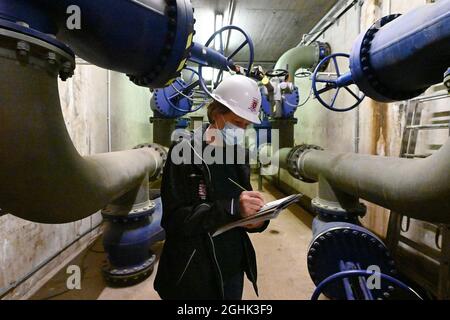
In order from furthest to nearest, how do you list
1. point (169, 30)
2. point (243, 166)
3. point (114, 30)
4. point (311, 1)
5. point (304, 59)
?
1. point (304, 59)
2. point (311, 1)
3. point (243, 166)
4. point (169, 30)
5. point (114, 30)

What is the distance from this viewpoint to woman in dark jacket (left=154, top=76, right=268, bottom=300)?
2.69 feet

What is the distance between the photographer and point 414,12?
0.84 meters

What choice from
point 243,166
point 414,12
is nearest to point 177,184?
point 243,166

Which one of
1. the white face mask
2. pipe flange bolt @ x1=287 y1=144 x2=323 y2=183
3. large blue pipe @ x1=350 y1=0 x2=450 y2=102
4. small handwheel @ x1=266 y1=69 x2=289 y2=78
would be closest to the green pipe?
small handwheel @ x1=266 y1=69 x2=289 y2=78

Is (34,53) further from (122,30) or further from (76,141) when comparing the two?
(76,141)

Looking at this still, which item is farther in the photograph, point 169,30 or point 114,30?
point 169,30

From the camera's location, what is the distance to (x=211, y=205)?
32.4 inches

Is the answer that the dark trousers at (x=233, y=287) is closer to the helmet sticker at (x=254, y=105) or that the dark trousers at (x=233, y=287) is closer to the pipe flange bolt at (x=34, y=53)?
the helmet sticker at (x=254, y=105)

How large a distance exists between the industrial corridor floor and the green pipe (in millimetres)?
2088

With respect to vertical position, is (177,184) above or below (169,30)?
below

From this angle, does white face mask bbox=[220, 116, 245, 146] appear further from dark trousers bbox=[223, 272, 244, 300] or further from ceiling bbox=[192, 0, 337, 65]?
ceiling bbox=[192, 0, 337, 65]

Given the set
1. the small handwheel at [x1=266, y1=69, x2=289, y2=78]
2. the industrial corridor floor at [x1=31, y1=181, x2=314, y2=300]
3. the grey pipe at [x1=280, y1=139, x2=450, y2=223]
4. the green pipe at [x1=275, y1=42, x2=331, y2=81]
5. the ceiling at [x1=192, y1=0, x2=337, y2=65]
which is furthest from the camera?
the green pipe at [x1=275, y1=42, x2=331, y2=81]

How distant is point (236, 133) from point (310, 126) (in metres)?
3.00

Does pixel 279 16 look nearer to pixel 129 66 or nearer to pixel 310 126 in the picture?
pixel 310 126
